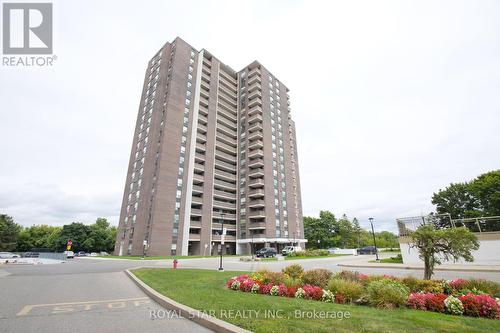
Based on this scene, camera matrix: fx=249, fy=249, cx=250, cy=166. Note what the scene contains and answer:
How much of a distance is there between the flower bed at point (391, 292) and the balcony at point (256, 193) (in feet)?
175

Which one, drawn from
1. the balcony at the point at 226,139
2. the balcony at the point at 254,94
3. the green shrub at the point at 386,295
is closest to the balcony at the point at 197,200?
the balcony at the point at 226,139

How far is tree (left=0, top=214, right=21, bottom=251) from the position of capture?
7350 centimetres

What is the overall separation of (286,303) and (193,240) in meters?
49.6

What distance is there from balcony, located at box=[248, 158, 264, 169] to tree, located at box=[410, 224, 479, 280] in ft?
182

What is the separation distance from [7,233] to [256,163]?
7833 centimetres

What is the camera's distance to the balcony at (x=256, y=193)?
210 ft

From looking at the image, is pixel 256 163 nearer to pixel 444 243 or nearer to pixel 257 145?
pixel 257 145

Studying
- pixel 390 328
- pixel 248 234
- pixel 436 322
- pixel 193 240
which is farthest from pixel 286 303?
pixel 248 234

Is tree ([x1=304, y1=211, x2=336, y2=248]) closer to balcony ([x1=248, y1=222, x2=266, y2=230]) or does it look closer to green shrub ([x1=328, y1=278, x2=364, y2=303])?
balcony ([x1=248, y1=222, x2=266, y2=230])

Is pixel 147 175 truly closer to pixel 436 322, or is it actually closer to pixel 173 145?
pixel 173 145

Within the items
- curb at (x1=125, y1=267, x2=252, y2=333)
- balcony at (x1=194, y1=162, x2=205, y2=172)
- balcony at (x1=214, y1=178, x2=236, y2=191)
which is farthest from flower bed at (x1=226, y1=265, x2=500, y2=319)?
balcony at (x1=214, y1=178, x2=236, y2=191)

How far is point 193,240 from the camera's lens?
53.7 meters

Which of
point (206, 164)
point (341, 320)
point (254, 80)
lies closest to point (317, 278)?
point (341, 320)

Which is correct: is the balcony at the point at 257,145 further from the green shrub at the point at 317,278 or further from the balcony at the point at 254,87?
the green shrub at the point at 317,278
